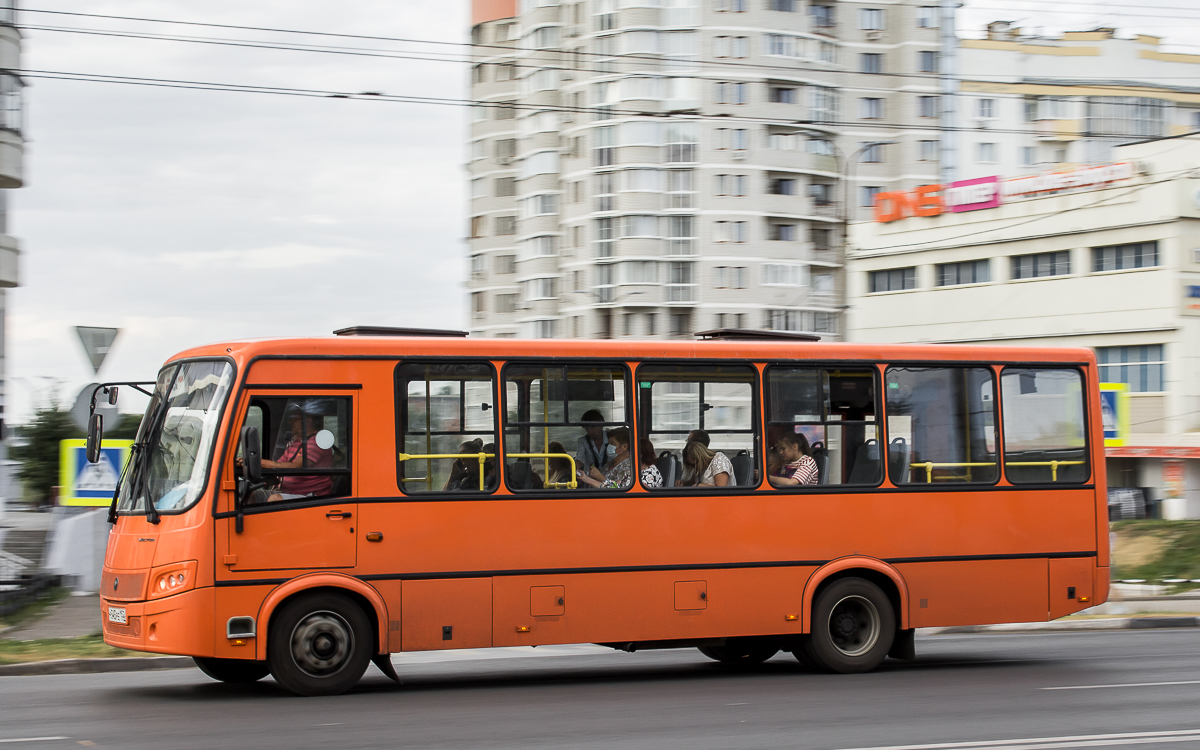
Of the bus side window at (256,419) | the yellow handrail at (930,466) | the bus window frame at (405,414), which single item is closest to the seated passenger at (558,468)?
the bus window frame at (405,414)

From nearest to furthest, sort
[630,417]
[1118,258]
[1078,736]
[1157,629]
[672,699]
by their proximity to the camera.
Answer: [1078,736] < [672,699] < [630,417] < [1157,629] < [1118,258]

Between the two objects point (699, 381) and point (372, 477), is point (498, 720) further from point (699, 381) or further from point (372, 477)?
point (699, 381)

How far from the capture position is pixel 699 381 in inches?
448

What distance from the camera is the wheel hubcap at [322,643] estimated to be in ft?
32.7

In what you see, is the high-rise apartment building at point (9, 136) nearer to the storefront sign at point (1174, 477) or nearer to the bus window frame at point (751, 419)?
the bus window frame at point (751, 419)

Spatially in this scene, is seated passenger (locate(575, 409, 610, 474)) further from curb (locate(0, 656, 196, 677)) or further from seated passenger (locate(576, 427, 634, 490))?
curb (locate(0, 656, 196, 677))

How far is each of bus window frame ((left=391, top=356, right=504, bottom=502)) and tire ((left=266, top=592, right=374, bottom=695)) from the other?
1.00 m

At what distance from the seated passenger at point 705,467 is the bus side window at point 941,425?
1595 mm

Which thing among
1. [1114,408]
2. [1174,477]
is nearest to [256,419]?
[1114,408]

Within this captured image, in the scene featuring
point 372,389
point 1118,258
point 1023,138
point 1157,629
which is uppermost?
point 1023,138

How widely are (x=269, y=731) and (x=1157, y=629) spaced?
13.3 metres

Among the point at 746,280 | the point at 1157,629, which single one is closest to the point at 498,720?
the point at 1157,629

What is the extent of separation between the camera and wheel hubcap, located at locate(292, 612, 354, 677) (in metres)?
9.97

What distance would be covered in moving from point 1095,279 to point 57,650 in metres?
42.6
